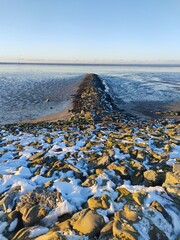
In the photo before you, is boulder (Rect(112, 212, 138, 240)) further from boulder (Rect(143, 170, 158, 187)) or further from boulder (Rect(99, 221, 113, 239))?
boulder (Rect(143, 170, 158, 187))

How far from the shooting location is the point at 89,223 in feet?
12.6

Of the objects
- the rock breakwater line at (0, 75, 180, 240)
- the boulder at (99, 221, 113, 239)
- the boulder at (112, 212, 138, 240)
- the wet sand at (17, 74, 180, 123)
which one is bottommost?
the wet sand at (17, 74, 180, 123)

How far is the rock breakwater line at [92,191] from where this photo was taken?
3783 millimetres

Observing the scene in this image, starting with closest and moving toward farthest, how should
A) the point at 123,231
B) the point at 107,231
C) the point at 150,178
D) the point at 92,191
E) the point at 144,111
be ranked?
the point at 123,231, the point at 107,231, the point at 92,191, the point at 150,178, the point at 144,111

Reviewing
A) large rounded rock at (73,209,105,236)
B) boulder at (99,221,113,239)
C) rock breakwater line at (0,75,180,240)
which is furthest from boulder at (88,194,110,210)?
boulder at (99,221,113,239)

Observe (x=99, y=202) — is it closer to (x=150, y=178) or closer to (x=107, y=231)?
(x=107, y=231)

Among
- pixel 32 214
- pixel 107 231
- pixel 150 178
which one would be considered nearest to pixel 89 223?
pixel 107 231

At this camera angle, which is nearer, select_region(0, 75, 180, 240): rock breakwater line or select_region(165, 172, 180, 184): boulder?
select_region(0, 75, 180, 240): rock breakwater line

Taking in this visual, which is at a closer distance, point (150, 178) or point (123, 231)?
point (123, 231)

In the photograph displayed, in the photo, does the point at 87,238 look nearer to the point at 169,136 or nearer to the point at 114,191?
the point at 114,191

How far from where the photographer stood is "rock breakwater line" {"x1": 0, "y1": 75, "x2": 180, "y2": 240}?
3.78 m

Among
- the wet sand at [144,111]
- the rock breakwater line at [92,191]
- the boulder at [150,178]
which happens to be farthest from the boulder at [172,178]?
the wet sand at [144,111]

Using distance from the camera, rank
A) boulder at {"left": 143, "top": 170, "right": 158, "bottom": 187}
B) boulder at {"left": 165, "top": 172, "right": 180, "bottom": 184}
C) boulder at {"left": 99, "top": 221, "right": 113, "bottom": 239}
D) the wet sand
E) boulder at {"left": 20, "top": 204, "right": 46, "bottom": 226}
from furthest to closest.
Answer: the wet sand, boulder at {"left": 143, "top": 170, "right": 158, "bottom": 187}, boulder at {"left": 165, "top": 172, "right": 180, "bottom": 184}, boulder at {"left": 20, "top": 204, "right": 46, "bottom": 226}, boulder at {"left": 99, "top": 221, "right": 113, "bottom": 239}

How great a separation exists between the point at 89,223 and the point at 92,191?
130 cm
